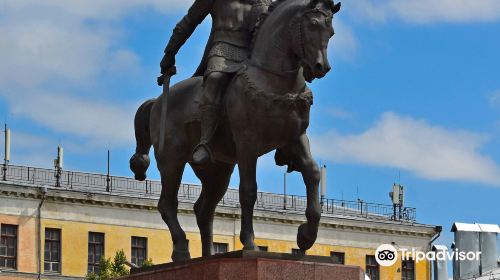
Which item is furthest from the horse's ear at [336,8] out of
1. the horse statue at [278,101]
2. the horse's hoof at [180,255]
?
the horse's hoof at [180,255]

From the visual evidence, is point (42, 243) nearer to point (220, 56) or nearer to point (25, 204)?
point (25, 204)

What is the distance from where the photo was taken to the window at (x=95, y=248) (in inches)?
2997

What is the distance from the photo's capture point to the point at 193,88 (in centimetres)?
2433

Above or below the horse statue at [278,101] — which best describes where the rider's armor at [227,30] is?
above

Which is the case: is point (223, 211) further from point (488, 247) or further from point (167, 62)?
point (167, 62)

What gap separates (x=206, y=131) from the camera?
2319 centimetres

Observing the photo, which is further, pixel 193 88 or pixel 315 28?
pixel 193 88

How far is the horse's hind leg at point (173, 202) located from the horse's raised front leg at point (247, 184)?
201cm

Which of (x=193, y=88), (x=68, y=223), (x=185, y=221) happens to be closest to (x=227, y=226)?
(x=185, y=221)

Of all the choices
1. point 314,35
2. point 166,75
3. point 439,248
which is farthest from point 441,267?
A: point 314,35

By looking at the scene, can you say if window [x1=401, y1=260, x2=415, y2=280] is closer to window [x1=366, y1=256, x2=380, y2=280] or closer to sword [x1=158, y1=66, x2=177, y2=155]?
window [x1=366, y1=256, x2=380, y2=280]

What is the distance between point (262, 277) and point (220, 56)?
353cm

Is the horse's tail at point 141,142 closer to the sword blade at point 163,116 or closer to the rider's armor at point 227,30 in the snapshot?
the sword blade at point 163,116

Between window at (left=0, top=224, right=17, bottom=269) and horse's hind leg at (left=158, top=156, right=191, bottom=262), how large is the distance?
4978 cm
